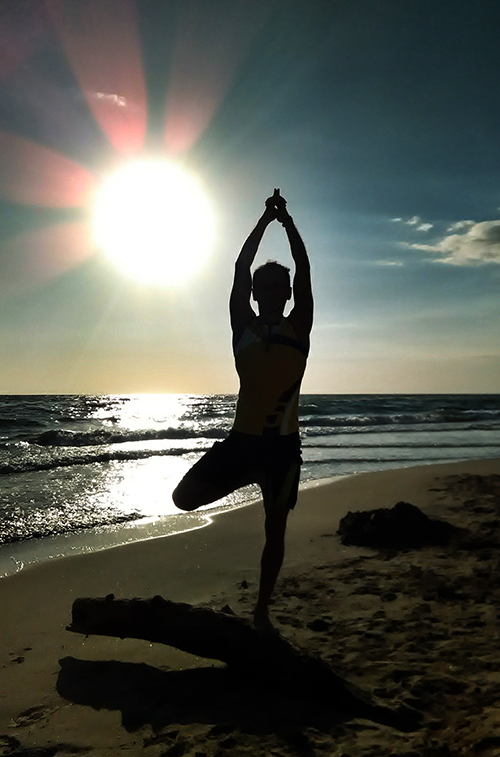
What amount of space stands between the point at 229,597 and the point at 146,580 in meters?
0.98

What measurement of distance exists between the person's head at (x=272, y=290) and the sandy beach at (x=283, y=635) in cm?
194

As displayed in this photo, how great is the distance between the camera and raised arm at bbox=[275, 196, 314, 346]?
10.4 feet

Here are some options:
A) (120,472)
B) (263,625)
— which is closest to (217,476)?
(263,625)

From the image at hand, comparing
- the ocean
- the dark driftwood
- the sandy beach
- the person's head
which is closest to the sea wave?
the ocean

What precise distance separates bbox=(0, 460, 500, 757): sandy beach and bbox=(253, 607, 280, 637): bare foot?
272mm

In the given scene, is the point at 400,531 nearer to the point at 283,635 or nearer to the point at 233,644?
the point at 283,635

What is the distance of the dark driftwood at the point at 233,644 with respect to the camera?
2504mm

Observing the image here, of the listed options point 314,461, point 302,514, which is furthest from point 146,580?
point 314,461

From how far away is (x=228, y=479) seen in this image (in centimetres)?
303

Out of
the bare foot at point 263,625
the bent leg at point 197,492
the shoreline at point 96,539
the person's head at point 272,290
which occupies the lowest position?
the shoreline at point 96,539

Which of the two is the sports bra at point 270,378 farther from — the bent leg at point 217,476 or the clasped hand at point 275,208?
the clasped hand at point 275,208

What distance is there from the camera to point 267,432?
304cm

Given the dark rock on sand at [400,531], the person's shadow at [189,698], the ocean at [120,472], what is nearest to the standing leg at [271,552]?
the person's shadow at [189,698]

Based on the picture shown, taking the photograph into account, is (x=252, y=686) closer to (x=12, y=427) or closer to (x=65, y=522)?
(x=65, y=522)
